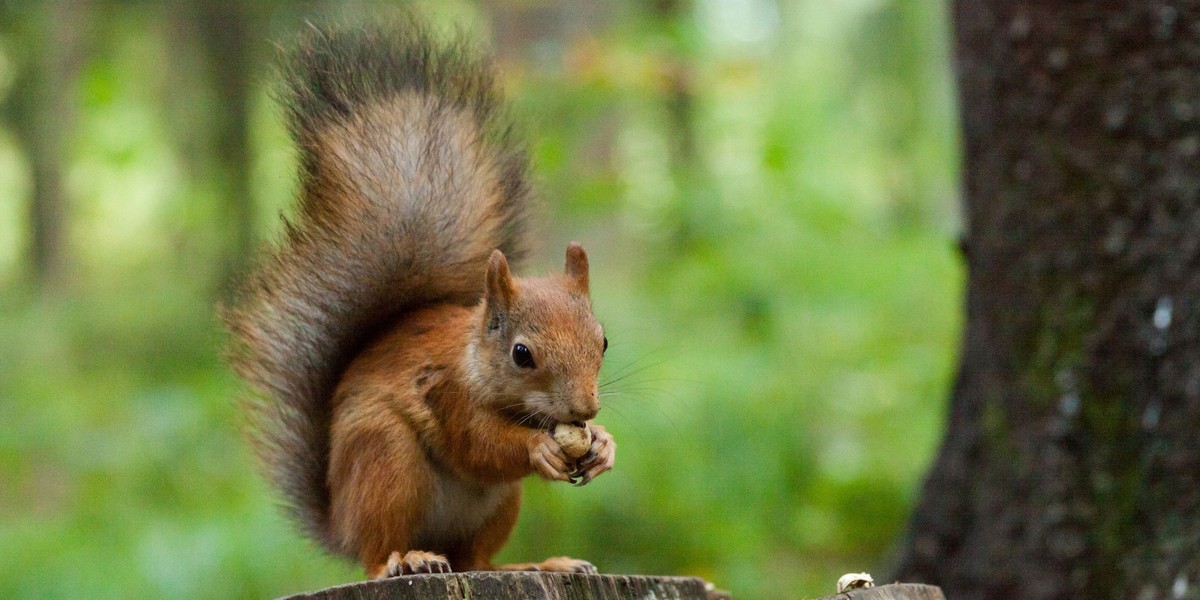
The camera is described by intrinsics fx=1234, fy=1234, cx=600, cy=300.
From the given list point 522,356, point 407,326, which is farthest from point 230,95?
point 522,356

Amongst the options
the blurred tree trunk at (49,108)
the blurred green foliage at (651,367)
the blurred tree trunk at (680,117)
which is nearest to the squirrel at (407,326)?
the blurred green foliage at (651,367)

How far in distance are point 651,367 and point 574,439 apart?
2144 millimetres

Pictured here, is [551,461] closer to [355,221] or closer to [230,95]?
[355,221]

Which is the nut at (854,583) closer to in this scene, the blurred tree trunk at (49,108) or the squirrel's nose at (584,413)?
the squirrel's nose at (584,413)

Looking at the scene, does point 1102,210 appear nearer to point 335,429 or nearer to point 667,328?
point 335,429

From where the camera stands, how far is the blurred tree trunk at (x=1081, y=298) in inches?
88.5

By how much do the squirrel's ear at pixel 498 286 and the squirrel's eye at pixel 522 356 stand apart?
0.06 meters

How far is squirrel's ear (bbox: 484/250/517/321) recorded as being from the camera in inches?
63.8

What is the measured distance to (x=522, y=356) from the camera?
162 centimetres

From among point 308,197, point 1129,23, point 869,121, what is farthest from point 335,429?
point 869,121

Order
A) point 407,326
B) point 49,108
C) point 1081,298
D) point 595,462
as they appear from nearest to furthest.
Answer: point 595,462, point 407,326, point 1081,298, point 49,108

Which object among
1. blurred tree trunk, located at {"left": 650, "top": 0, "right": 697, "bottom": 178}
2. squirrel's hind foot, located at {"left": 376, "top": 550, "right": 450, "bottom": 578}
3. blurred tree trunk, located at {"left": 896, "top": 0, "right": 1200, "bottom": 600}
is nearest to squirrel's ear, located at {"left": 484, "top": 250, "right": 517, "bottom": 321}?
squirrel's hind foot, located at {"left": 376, "top": 550, "right": 450, "bottom": 578}

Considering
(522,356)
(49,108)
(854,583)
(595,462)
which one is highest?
(49,108)

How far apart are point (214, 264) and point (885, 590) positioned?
5.13 metres
